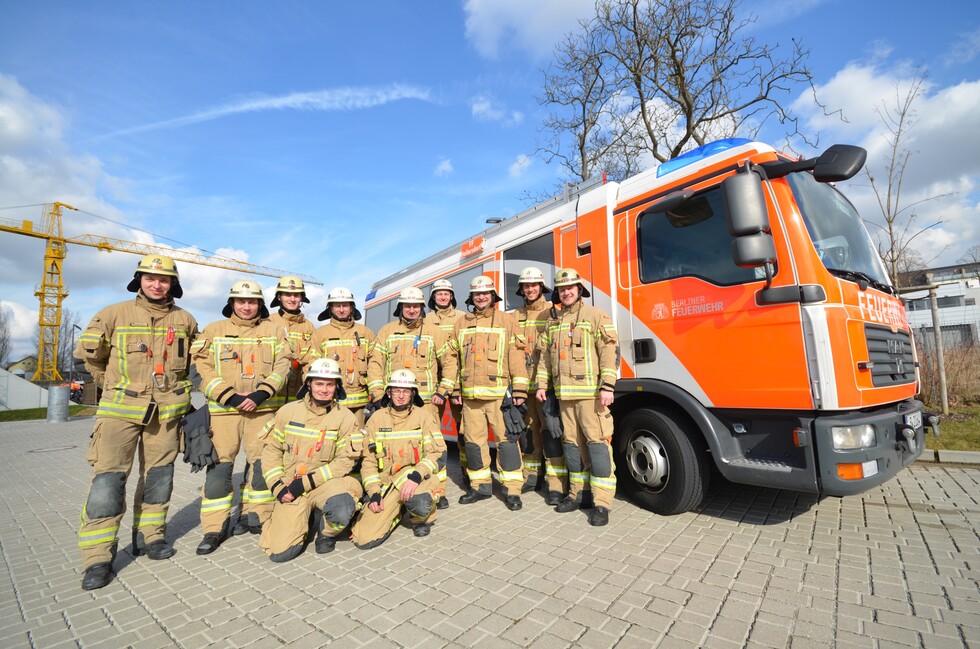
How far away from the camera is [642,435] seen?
417 cm

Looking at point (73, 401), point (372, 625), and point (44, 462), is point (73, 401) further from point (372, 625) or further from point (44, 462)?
point (372, 625)

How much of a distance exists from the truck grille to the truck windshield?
1.31 feet

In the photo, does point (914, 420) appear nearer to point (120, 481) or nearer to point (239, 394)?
point (239, 394)

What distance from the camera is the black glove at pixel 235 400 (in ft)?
12.3

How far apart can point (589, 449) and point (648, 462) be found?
0.50m

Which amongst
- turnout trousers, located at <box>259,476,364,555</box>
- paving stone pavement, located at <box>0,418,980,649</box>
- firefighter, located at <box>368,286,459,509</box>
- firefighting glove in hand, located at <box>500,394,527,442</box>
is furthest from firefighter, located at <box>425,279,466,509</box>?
turnout trousers, located at <box>259,476,364,555</box>

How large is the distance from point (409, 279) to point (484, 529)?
16.5 feet

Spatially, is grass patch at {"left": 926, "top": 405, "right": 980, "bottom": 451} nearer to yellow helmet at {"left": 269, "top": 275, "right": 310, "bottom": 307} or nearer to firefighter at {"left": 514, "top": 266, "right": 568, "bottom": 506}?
firefighter at {"left": 514, "top": 266, "right": 568, "bottom": 506}

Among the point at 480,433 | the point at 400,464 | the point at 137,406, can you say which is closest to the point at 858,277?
the point at 480,433

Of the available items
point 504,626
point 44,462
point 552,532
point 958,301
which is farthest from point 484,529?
point 958,301

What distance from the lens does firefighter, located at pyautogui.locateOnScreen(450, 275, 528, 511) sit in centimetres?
462

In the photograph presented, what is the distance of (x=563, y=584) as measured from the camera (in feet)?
9.37

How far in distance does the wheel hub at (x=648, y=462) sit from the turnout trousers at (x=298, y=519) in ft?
7.78

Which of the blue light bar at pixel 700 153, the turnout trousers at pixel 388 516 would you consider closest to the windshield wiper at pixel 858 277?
the blue light bar at pixel 700 153
